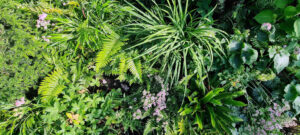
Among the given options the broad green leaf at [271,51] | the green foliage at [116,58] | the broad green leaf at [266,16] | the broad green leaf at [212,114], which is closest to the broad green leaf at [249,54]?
the broad green leaf at [271,51]

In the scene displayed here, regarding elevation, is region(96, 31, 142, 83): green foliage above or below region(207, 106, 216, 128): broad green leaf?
above

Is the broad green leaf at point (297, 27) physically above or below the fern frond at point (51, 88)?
above

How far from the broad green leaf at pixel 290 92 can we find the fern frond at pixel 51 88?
2.42 meters

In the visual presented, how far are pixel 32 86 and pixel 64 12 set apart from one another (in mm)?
1047

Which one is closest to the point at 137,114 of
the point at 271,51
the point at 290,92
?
the point at 271,51

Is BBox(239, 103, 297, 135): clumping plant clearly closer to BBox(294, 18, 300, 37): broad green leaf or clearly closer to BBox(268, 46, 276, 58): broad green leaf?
BBox(268, 46, 276, 58): broad green leaf

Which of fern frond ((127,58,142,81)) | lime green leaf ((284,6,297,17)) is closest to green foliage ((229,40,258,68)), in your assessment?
lime green leaf ((284,6,297,17))

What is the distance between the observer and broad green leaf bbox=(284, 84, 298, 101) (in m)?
1.74

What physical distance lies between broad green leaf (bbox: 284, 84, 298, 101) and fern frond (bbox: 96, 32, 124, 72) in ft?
5.95

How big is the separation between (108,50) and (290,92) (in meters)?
1.97

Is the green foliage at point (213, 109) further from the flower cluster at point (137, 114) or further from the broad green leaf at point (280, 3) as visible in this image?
the broad green leaf at point (280, 3)

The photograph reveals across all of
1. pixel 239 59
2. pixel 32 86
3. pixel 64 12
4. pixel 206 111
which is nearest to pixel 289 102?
pixel 239 59

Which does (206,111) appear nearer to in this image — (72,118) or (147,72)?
(147,72)

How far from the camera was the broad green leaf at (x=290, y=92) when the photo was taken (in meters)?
1.74
